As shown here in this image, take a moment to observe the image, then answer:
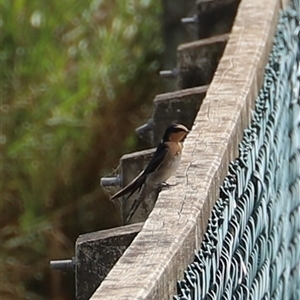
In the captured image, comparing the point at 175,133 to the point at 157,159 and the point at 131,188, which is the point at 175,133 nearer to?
the point at 157,159

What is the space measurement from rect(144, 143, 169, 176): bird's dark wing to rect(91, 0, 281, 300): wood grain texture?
0.21m

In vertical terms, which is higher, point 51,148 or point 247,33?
point 247,33

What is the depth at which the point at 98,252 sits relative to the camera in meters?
2.13

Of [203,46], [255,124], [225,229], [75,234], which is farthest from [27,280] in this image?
[225,229]

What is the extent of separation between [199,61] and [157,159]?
0.83 m

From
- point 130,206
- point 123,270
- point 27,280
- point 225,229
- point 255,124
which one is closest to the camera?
point 123,270

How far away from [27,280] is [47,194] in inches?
15.2

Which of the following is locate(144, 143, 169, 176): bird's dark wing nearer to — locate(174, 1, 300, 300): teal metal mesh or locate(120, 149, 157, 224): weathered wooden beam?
locate(120, 149, 157, 224): weathered wooden beam

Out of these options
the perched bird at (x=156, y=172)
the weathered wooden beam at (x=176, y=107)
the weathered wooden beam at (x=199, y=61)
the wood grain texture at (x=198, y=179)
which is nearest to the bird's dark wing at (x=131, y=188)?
the perched bird at (x=156, y=172)

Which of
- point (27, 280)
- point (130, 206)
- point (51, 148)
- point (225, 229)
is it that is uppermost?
point (225, 229)

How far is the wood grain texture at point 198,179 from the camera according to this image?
1.61 meters

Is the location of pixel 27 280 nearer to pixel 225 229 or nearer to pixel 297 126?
pixel 297 126

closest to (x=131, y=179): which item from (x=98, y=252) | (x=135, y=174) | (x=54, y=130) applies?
(x=135, y=174)

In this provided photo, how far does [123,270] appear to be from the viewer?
1.63 m
